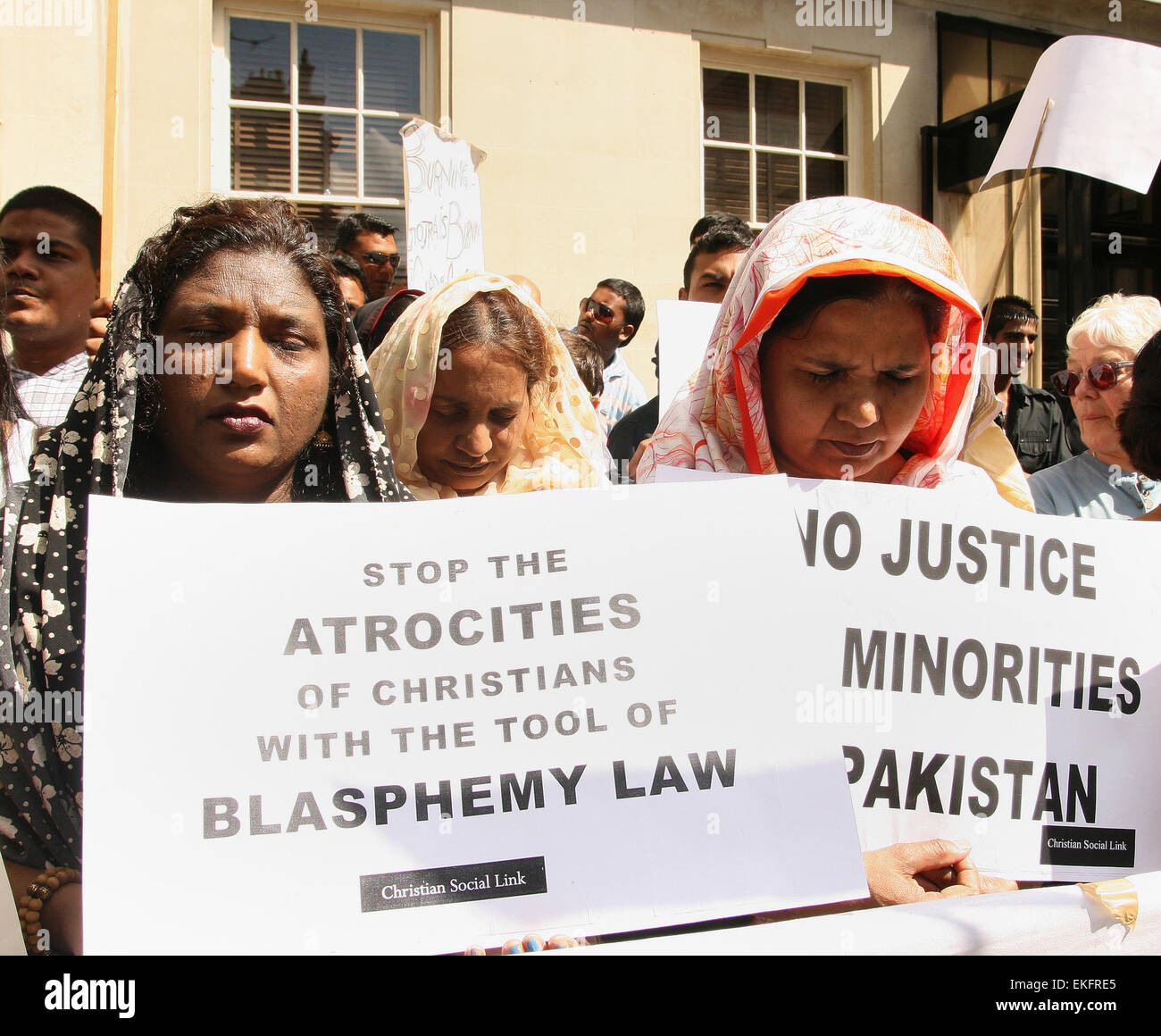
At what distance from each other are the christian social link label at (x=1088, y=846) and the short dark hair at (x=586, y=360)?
2.83 metres

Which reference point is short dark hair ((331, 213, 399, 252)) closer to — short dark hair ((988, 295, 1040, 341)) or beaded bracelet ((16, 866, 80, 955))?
short dark hair ((988, 295, 1040, 341))

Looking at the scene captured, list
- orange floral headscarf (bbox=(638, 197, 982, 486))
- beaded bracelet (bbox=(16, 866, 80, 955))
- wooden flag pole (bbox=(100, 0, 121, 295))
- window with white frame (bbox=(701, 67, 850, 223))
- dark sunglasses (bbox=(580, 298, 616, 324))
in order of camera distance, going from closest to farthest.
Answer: beaded bracelet (bbox=(16, 866, 80, 955))
orange floral headscarf (bbox=(638, 197, 982, 486))
wooden flag pole (bbox=(100, 0, 121, 295))
dark sunglasses (bbox=(580, 298, 616, 324))
window with white frame (bbox=(701, 67, 850, 223))

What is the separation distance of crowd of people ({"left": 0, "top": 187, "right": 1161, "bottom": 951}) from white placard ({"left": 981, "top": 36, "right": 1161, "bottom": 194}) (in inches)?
53.1

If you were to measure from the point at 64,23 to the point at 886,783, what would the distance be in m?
6.26

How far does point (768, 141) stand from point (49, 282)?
5.98 m

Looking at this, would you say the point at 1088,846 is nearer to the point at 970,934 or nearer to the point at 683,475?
the point at 970,934

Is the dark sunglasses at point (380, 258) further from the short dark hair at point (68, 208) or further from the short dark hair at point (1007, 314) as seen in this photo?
the short dark hair at point (1007, 314)

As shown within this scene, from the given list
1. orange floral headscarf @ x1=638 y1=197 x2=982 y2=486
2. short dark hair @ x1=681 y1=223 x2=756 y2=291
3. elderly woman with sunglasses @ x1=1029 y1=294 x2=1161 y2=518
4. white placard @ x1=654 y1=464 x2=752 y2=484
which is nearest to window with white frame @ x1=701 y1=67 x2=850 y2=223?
short dark hair @ x1=681 y1=223 x2=756 y2=291

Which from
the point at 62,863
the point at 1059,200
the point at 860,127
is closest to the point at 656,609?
the point at 62,863

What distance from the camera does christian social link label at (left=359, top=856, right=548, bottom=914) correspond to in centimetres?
117

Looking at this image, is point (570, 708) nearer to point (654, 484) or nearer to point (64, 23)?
point (654, 484)

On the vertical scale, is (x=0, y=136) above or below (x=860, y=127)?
below

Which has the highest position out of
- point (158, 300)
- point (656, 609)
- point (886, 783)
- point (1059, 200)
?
point (1059, 200)

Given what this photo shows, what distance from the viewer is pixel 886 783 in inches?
55.7
